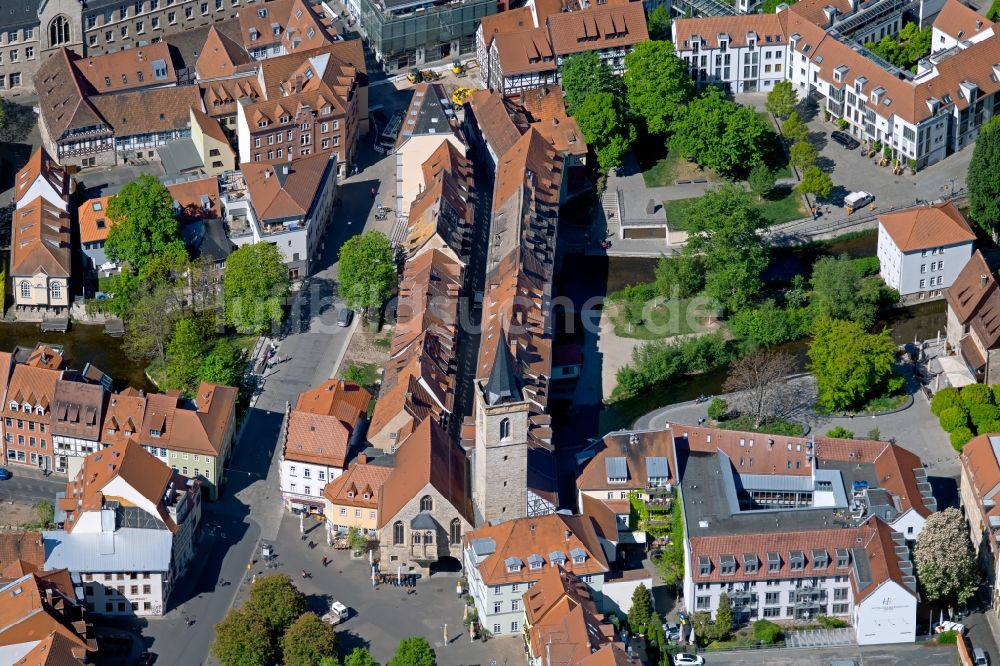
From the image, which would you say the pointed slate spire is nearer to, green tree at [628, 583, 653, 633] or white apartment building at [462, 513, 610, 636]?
white apartment building at [462, 513, 610, 636]

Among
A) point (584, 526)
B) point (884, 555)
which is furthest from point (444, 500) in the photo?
point (884, 555)

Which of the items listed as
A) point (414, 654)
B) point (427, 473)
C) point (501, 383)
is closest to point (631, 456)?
point (501, 383)

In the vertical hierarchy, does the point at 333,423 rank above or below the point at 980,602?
above

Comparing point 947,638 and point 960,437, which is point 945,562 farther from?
point 960,437

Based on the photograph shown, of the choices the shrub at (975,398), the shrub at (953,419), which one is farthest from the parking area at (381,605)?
the shrub at (975,398)

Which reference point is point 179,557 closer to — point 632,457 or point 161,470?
point 161,470

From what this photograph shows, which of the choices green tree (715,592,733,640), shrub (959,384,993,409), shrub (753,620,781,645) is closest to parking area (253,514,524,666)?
green tree (715,592,733,640)
